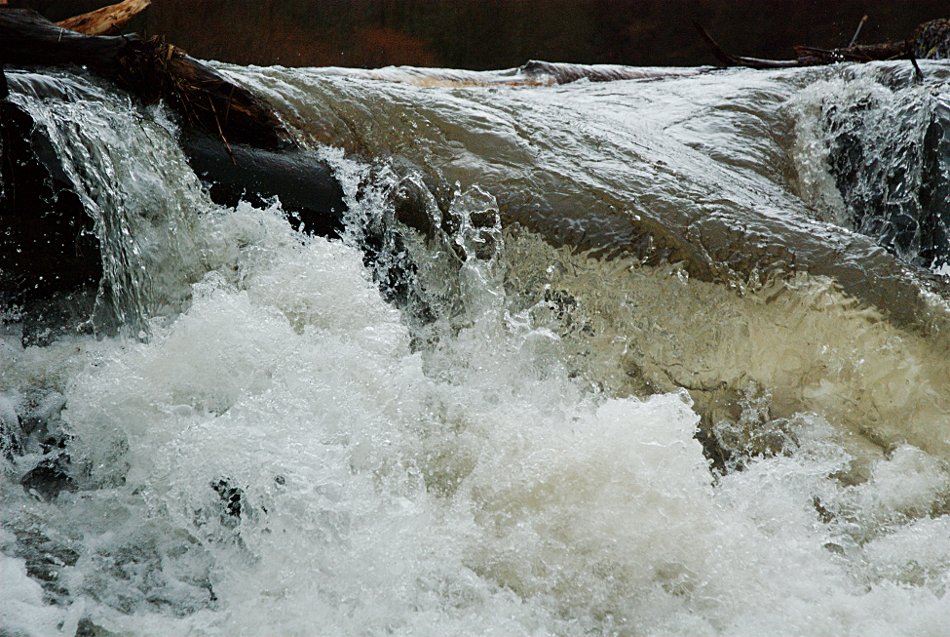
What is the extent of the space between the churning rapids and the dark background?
4.00m

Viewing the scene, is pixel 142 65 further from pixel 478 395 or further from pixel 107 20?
pixel 107 20

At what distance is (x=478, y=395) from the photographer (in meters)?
2.32

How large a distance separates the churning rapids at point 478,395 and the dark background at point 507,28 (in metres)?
4.00

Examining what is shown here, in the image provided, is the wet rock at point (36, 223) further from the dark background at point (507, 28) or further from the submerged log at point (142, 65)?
the dark background at point (507, 28)

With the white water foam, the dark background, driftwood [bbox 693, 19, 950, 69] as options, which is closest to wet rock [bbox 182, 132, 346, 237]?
the white water foam

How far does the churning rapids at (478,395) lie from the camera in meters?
1.78

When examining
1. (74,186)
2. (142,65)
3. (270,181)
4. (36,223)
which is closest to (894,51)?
(270,181)

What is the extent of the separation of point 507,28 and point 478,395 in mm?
5547

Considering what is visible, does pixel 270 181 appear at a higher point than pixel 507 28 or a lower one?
lower

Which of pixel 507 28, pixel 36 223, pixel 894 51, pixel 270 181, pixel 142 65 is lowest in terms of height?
pixel 36 223

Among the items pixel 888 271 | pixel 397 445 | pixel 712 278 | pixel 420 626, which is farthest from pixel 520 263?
pixel 420 626

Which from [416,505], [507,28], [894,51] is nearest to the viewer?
[416,505]

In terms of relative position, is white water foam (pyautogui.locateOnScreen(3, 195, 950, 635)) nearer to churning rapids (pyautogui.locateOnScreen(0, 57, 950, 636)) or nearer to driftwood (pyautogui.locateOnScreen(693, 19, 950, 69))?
churning rapids (pyautogui.locateOnScreen(0, 57, 950, 636))

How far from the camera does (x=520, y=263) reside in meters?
2.65
